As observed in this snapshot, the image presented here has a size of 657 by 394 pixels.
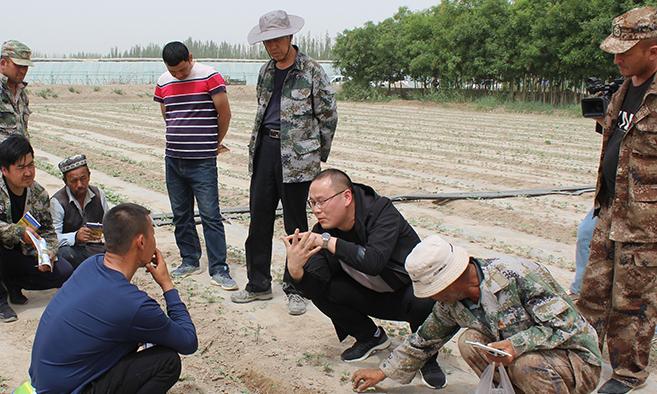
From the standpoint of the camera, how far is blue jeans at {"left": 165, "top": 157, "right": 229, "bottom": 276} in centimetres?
510

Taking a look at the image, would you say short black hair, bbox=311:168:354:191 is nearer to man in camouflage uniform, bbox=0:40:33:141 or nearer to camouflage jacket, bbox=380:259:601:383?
camouflage jacket, bbox=380:259:601:383

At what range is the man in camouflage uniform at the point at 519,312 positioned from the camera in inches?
110

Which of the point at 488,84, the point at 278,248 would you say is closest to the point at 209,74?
the point at 278,248

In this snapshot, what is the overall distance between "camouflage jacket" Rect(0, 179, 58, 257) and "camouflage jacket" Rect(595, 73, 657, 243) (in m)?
3.50

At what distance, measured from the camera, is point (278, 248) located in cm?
621

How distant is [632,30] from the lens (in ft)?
10.8

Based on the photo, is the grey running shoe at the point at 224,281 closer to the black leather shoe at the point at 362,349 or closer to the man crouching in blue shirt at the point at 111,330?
the black leather shoe at the point at 362,349

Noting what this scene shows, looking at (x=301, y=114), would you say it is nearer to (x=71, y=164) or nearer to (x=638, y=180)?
(x=71, y=164)

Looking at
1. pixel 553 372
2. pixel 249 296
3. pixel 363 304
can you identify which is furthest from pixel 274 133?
pixel 553 372

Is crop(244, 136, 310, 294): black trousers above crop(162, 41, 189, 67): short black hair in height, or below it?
below

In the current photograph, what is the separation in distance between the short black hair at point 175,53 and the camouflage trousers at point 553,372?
10.3 ft

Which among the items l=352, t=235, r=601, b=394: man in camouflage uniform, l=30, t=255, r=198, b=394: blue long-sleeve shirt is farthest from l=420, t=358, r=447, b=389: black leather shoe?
l=30, t=255, r=198, b=394: blue long-sleeve shirt

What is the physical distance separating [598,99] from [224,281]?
2788mm

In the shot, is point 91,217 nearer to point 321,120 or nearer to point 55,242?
point 55,242
